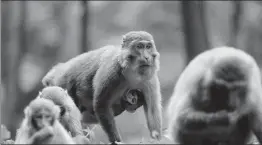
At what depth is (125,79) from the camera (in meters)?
7.93

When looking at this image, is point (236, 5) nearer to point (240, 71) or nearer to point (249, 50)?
point (249, 50)

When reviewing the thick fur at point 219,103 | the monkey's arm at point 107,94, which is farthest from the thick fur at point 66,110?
the thick fur at point 219,103

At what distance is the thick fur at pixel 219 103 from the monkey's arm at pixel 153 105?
5.27 feet

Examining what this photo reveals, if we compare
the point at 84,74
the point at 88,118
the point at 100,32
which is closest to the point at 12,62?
the point at 100,32

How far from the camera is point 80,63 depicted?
358 inches

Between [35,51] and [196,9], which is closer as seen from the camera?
[196,9]

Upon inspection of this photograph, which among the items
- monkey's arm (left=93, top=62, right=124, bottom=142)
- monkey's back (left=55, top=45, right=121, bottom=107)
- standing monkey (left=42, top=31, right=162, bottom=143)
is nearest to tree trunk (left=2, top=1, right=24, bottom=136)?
monkey's back (left=55, top=45, right=121, bottom=107)

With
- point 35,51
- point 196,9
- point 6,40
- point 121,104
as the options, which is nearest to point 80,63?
point 121,104

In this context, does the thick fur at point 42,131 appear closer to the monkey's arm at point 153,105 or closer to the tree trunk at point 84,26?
the monkey's arm at point 153,105

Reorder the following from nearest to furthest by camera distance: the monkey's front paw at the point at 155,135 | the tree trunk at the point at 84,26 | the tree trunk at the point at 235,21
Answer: the monkey's front paw at the point at 155,135 < the tree trunk at the point at 84,26 < the tree trunk at the point at 235,21

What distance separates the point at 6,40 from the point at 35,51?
67.6 inches

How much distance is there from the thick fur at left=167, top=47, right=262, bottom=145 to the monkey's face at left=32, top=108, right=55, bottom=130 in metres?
1.34

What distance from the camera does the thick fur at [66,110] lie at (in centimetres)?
772

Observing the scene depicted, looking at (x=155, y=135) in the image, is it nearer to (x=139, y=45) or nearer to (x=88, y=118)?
(x=139, y=45)
